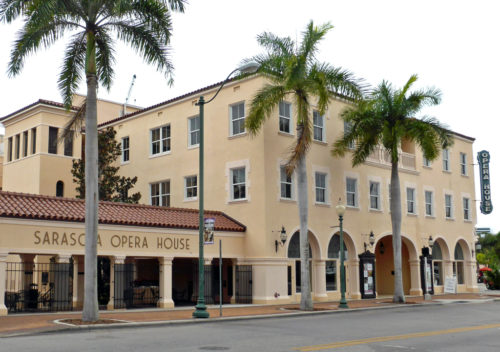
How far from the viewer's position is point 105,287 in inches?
1052

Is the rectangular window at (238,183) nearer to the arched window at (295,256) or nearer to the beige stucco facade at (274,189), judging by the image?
the beige stucco facade at (274,189)

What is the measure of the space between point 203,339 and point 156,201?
2057cm

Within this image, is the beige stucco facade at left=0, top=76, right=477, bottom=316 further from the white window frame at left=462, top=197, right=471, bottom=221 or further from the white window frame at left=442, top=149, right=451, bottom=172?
the white window frame at left=442, top=149, right=451, bottom=172

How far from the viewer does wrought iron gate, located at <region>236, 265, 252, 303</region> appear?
2769 centimetres

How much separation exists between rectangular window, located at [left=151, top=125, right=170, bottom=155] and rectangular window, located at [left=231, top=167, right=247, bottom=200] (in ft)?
17.5

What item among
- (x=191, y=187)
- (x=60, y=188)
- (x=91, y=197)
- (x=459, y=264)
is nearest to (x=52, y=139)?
(x=60, y=188)

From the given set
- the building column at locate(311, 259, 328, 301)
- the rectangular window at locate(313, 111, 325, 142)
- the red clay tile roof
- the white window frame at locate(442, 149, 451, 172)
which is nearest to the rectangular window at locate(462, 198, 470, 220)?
the white window frame at locate(442, 149, 451, 172)

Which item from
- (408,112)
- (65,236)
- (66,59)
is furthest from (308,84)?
(65,236)

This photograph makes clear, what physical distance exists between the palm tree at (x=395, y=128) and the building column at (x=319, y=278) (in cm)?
341

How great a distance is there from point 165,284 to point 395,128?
41.4ft

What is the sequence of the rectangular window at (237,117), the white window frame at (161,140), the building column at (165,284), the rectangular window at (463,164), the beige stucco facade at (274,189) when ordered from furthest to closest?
the rectangular window at (463,164)
the white window frame at (161,140)
the rectangular window at (237,117)
the beige stucco facade at (274,189)
the building column at (165,284)

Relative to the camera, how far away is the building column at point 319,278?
30.0m

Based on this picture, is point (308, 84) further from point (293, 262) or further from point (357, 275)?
point (357, 275)

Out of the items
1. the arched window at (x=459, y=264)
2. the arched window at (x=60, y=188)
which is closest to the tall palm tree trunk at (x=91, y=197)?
the arched window at (x=60, y=188)
